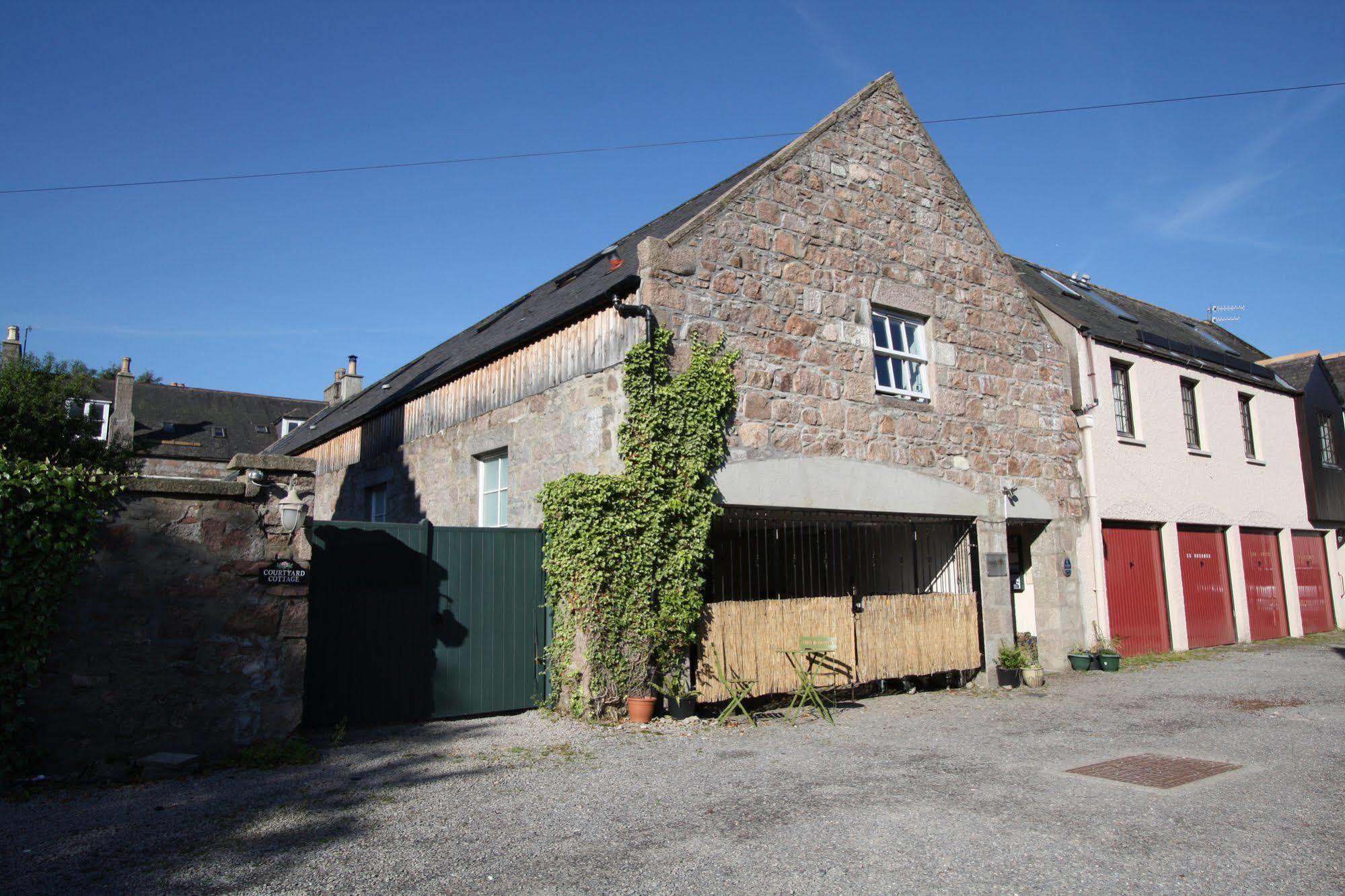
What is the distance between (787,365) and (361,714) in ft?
19.5

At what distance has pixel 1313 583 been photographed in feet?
65.8

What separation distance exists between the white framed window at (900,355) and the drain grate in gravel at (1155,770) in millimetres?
5489

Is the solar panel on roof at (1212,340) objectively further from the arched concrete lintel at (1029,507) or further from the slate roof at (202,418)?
the slate roof at (202,418)

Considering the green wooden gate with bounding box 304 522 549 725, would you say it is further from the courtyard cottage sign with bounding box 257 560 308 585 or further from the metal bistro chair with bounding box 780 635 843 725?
the metal bistro chair with bounding box 780 635 843 725

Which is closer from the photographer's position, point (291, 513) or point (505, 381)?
point (291, 513)

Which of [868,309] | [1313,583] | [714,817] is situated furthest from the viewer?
[1313,583]

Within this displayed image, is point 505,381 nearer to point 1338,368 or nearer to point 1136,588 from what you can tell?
point 1136,588

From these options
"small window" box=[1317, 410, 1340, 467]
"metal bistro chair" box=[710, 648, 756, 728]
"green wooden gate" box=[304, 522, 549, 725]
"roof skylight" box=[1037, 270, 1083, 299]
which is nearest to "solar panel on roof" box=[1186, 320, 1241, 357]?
"small window" box=[1317, 410, 1340, 467]

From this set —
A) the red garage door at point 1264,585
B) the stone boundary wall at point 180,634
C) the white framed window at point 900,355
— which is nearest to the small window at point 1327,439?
the red garage door at point 1264,585

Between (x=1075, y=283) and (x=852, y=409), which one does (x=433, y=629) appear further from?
(x=1075, y=283)

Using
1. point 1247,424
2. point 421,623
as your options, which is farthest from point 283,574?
point 1247,424

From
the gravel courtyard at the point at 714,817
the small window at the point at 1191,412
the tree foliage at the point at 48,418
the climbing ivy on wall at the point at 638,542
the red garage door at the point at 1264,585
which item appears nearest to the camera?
the gravel courtyard at the point at 714,817

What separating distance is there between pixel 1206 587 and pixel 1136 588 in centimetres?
272

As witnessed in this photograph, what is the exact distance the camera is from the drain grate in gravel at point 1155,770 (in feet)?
21.9
